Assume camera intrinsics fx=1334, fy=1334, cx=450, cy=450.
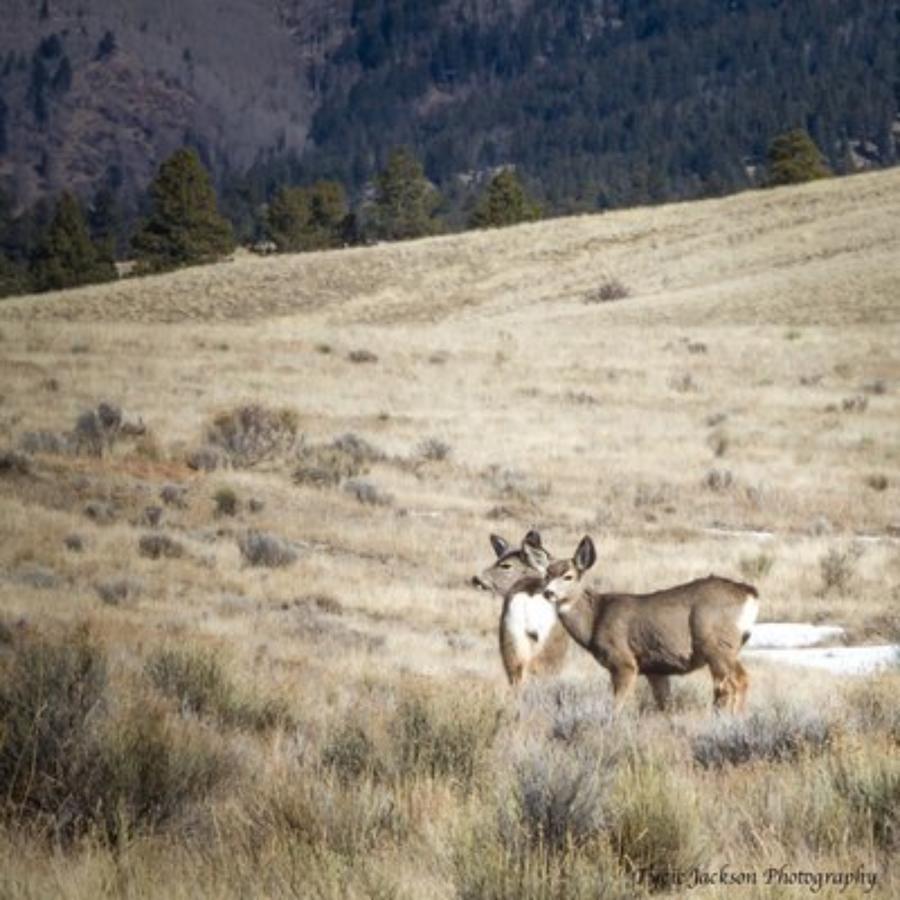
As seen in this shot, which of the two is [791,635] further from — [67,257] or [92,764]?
[67,257]

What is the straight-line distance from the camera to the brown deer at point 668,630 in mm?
8078

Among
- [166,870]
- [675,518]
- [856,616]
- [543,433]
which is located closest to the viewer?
[166,870]

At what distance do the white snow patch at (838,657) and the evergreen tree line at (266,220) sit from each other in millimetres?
64022

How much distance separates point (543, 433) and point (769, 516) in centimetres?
761

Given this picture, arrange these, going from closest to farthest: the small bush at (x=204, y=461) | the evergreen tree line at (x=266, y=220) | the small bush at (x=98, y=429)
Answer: the small bush at (x=204, y=461), the small bush at (x=98, y=429), the evergreen tree line at (x=266, y=220)

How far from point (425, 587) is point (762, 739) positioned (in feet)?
28.7

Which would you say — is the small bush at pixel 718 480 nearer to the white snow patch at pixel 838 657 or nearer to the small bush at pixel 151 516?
the small bush at pixel 151 516

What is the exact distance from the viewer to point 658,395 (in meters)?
32.1

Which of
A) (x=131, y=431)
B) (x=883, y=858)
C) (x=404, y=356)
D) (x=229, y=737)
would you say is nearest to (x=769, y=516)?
(x=131, y=431)

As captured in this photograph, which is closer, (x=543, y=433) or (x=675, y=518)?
(x=675, y=518)

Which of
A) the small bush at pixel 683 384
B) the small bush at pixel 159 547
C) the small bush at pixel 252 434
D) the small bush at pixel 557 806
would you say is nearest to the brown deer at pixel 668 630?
the small bush at pixel 557 806

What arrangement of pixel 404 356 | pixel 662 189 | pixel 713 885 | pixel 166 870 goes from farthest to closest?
pixel 662 189
pixel 404 356
pixel 166 870
pixel 713 885

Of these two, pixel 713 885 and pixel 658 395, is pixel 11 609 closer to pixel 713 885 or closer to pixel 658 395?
pixel 713 885

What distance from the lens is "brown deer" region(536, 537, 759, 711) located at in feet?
26.5
